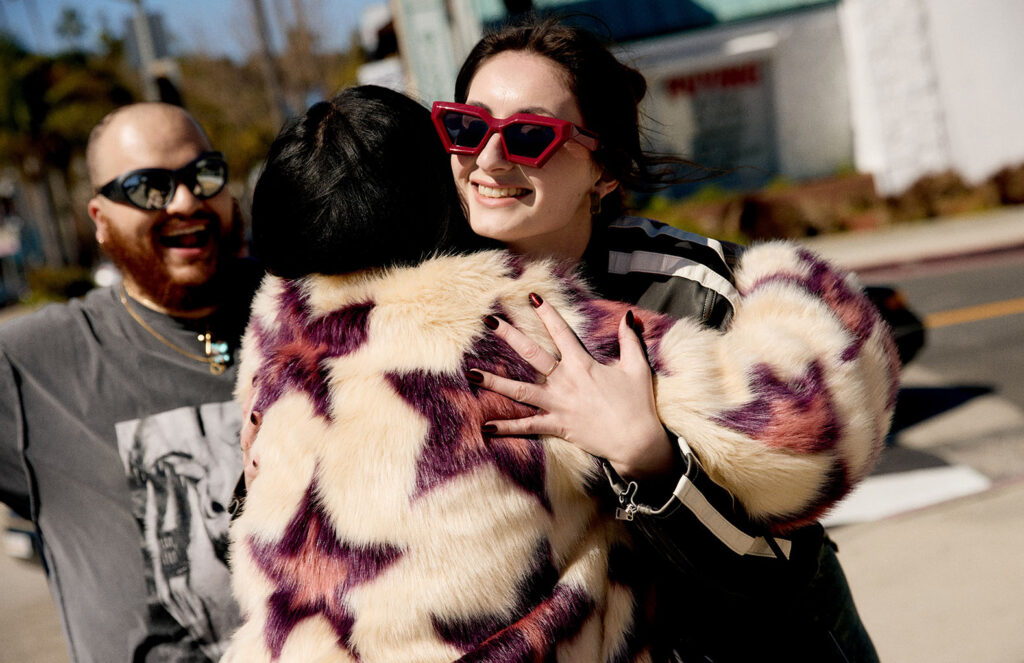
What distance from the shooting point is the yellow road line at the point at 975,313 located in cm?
872

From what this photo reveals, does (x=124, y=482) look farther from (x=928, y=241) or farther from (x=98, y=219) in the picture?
(x=928, y=241)

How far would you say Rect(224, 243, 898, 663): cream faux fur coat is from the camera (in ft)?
4.35

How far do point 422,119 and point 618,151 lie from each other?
43 cm

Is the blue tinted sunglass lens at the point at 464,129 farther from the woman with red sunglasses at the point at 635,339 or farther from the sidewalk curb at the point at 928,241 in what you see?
the sidewalk curb at the point at 928,241

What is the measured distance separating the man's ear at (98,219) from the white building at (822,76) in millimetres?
14822

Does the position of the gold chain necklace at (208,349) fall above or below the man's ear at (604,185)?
below

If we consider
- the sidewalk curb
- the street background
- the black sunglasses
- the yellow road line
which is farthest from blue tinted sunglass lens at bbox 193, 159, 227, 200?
the sidewalk curb

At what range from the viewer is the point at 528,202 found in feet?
5.42

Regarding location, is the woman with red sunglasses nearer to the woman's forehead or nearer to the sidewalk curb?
the woman's forehead

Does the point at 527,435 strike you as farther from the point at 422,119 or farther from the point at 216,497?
the point at 216,497

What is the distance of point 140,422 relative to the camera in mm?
2150

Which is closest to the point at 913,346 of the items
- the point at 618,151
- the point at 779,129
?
the point at 618,151

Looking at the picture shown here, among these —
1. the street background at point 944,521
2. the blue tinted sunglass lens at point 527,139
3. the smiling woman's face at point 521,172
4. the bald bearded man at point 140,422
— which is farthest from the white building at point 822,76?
the blue tinted sunglass lens at point 527,139

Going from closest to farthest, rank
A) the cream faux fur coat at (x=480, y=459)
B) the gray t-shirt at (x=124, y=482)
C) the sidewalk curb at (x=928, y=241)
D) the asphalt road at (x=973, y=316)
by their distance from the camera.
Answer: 1. the cream faux fur coat at (x=480, y=459)
2. the gray t-shirt at (x=124, y=482)
3. the asphalt road at (x=973, y=316)
4. the sidewalk curb at (x=928, y=241)
